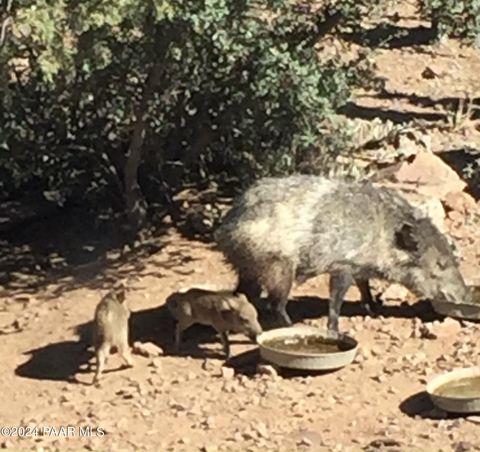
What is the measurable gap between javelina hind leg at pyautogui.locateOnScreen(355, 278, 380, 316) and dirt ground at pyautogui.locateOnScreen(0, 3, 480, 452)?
7cm

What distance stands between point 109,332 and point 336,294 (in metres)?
1.71

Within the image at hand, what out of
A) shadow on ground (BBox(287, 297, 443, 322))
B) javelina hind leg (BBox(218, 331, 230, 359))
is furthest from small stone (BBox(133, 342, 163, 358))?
shadow on ground (BBox(287, 297, 443, 322))

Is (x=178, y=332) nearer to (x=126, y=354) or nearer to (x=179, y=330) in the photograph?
(x=179, y=330)

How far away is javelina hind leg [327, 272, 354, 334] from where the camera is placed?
9.50 meters

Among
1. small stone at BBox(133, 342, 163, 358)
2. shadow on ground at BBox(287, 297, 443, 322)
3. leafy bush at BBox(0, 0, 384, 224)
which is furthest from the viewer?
leafy bush at BBox(0, 0, 384, 224)

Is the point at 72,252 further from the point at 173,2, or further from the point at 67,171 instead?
the point at 173,2

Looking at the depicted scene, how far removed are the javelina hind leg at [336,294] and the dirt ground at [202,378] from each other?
188 mm

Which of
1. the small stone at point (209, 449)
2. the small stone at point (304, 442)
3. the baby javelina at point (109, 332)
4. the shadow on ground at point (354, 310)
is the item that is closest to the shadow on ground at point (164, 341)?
the shadow on ground at point (354, 310)

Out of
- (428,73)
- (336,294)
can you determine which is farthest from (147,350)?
(428,73)

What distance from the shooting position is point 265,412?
325 inches

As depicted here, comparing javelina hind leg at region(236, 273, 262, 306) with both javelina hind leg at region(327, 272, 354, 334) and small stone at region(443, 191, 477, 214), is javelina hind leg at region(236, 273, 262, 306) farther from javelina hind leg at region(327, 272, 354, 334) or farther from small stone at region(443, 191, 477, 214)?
small stone at region(443, 191, 477, 214)

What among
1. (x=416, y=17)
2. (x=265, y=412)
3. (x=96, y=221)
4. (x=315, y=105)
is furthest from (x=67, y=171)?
(x=416, y=17)

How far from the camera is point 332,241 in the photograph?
32.2 feet

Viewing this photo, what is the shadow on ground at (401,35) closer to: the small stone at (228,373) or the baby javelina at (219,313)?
the baby javelina at (219,313)
